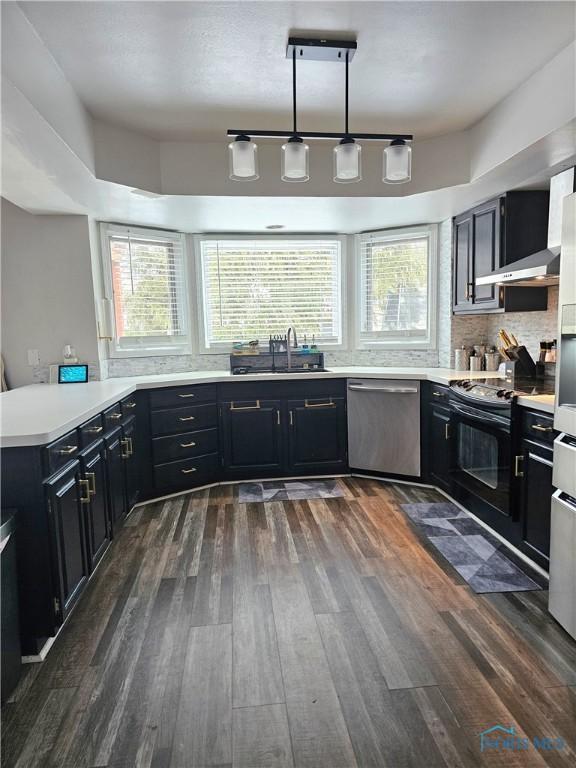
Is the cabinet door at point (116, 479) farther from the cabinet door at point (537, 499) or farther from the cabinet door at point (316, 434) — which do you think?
the cabinet door at point (537, 499)

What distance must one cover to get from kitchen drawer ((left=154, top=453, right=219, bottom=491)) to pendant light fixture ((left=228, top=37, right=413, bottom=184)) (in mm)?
2328

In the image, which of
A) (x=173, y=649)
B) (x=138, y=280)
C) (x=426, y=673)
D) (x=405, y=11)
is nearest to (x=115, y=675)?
(x=173, y=649)

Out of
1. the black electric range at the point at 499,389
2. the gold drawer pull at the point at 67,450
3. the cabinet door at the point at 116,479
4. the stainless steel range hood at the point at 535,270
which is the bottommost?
the cabinet door at the point at 116,479

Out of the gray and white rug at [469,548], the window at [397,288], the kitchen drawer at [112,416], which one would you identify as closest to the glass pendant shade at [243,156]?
the kitchen drawer at [112,416]

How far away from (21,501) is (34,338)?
6.93 ft

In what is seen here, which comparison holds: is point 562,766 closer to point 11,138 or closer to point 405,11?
point 405,11

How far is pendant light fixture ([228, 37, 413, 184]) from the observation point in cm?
212

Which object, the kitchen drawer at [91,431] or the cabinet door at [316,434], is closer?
the kitchen drawer at [91,431]

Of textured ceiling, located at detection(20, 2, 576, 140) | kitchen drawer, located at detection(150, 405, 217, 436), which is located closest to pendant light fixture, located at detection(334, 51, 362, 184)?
textured ceiling, located at detection(20, 2, 576, 140)

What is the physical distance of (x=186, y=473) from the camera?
385 centimetres

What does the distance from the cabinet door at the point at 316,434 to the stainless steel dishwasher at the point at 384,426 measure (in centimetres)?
10

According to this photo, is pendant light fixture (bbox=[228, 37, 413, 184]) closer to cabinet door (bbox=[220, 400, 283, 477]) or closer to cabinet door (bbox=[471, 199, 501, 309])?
cabinet door (bbox=[471, 199, 501, 309])

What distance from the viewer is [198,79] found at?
2.39 m

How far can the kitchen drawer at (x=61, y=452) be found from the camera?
196 cm
